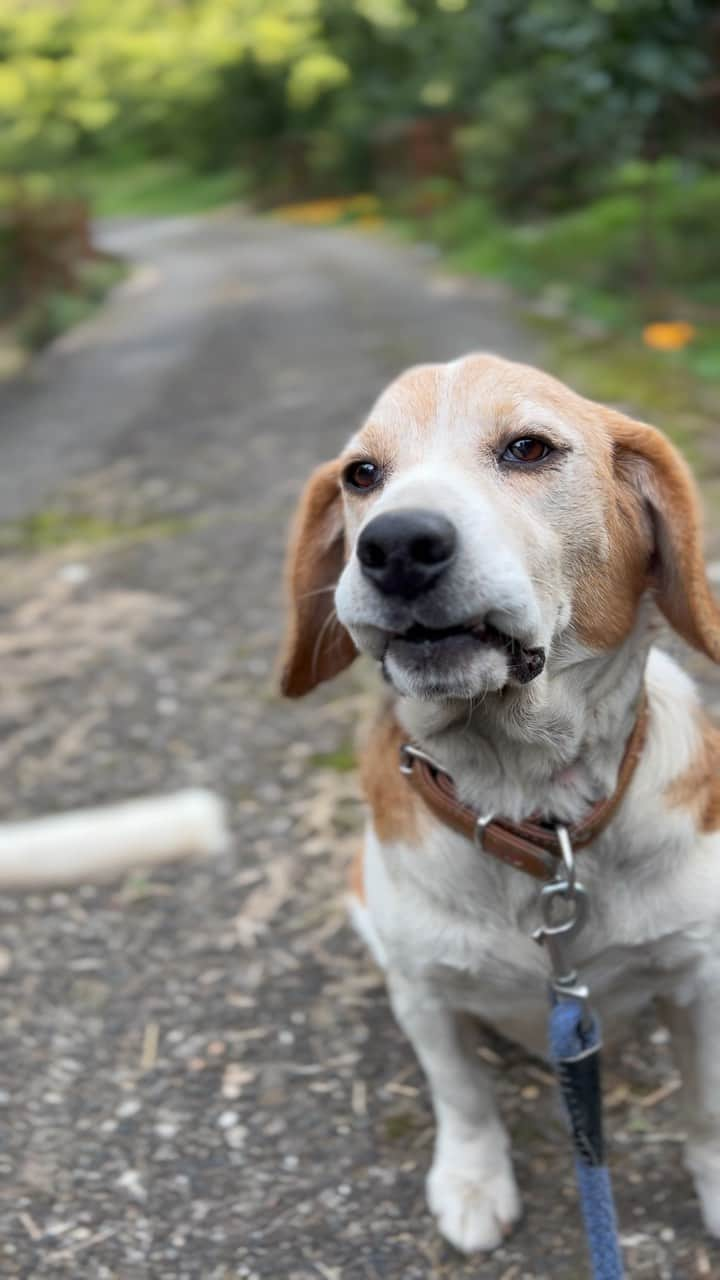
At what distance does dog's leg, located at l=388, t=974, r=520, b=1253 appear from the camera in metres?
2.50

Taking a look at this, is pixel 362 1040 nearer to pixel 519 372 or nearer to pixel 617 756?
pixel 617 756

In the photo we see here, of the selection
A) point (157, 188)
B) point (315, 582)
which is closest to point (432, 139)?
point (157, 188)

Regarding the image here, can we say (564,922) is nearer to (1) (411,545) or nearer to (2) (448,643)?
(2) (448,643)

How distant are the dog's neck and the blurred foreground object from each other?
1.82 m

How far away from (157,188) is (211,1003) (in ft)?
120

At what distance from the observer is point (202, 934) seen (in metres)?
3.56

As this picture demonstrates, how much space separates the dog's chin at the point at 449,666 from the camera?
6.28ft

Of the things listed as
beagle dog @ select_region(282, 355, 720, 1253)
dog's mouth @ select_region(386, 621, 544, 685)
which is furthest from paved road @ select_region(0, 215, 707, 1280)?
dog's mouth @ select_region(386, 621, 544, 685)

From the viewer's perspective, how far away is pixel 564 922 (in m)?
2.19

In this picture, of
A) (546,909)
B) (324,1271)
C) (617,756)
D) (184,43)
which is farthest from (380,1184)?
(184,43)

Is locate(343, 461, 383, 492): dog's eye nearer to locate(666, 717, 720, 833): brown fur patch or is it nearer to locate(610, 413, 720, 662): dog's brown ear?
locate(610, 413, 720, 662): dog's brown ear

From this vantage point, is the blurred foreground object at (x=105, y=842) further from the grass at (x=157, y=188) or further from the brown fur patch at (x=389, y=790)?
the grass at (x=157, y=188)

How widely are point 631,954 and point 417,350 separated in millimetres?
8769

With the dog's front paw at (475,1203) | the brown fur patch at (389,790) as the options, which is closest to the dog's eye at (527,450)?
the brown fur patch at (389,790)
